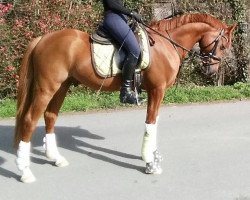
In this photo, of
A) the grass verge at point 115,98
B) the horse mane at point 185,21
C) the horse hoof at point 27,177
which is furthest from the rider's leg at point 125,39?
Answer: the grass verge at point 115,98

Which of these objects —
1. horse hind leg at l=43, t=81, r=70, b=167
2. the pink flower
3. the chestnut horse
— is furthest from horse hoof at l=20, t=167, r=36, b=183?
the pink flower

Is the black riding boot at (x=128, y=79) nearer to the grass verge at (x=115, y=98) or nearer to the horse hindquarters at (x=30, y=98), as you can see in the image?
the horse hindquarters at (x=30, y=98)

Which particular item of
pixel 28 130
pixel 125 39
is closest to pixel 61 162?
pixel 28 130

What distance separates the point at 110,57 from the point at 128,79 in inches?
14.5

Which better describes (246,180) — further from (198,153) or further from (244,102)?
(244,102)

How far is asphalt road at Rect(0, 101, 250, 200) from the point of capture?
17.1 ft

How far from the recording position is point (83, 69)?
5.64m

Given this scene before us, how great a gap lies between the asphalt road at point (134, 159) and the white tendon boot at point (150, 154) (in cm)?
10

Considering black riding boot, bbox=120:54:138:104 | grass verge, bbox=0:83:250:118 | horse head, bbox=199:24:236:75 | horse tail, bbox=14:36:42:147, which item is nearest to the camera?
black riding boot, bbox=120:54:138:104

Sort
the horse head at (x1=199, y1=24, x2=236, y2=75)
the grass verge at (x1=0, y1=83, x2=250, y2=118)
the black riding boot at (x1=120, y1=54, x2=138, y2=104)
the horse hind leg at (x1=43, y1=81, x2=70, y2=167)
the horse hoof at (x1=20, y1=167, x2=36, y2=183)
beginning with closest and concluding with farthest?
the horse hoof at (x1=20, y1=167, x2=36, y2=183)
the black riding boot at (x1=120, y1=54, x2=138, y2=104)
the horse head at (x1=199, y1=24, x2=236, y2=75)
the horse hind leg at (x1=43, y1=81, x2=70, y2=167)
the grass verge at (x1=0, y1=83, x2=250, y2=118)

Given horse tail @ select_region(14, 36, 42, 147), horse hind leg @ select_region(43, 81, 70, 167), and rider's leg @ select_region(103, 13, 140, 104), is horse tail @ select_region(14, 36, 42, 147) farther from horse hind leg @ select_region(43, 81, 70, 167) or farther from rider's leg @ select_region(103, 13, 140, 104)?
rider's leg @ select_region(103, 13, 140, 104)

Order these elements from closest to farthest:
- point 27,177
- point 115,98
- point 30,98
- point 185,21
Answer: point 27,177 → point 30,98 → point 185,21 → point 115,98

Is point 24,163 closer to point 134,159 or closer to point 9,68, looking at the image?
point 134,159

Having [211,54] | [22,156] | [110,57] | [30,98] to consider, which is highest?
[211,54]
